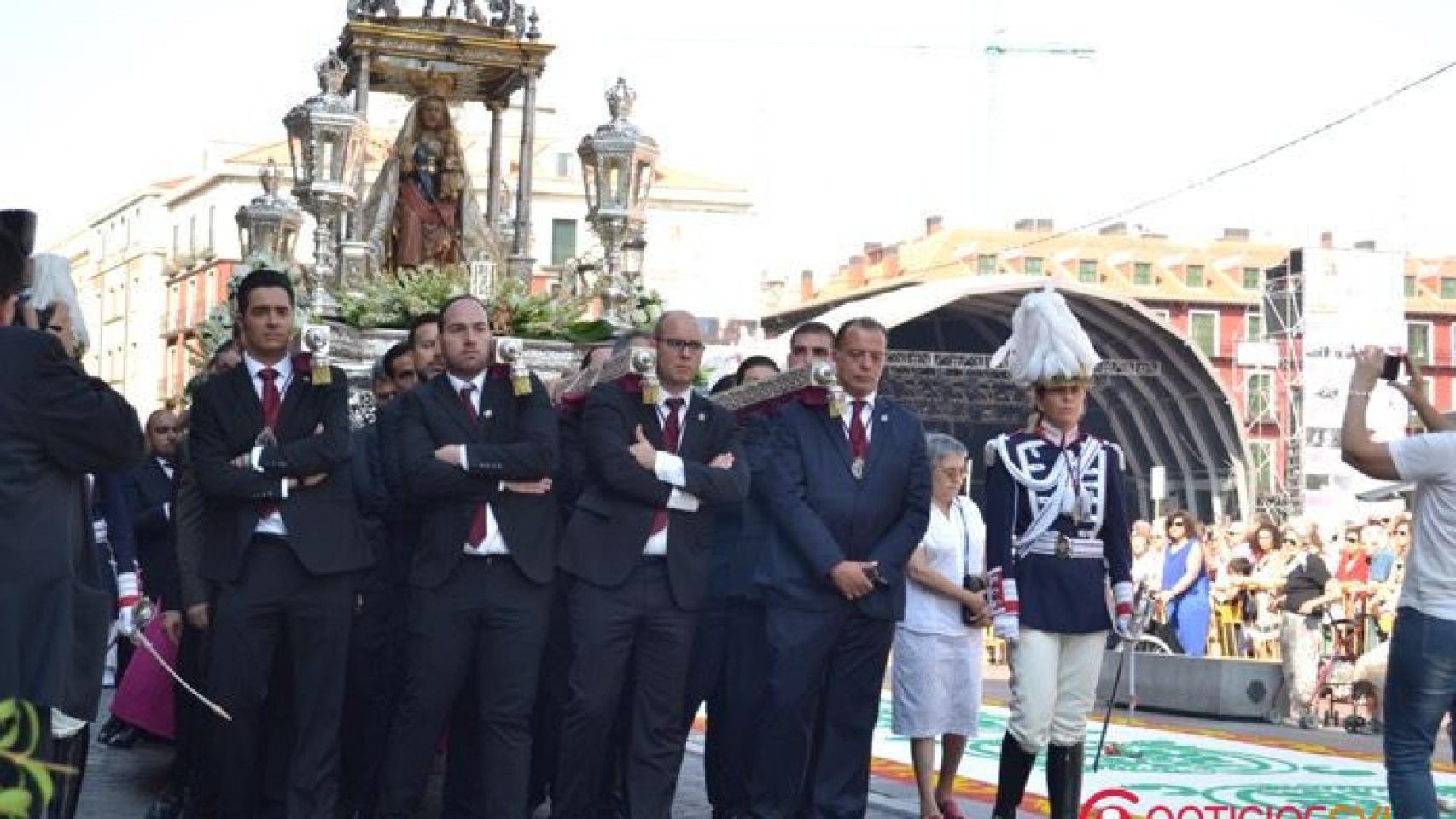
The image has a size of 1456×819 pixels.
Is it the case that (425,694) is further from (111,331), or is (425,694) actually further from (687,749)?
(111,331)

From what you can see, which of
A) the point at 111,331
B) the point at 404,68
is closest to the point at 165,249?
the point at 111,331

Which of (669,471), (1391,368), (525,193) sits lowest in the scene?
(669,471)

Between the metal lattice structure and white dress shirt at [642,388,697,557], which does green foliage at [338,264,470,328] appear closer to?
white dress shirt at [642,388,697,557]

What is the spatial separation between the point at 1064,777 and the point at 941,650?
5.14ft

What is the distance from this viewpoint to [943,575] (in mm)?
11727

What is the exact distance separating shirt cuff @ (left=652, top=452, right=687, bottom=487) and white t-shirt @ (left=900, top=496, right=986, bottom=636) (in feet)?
6.06

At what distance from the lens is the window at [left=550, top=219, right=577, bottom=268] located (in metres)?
96.9

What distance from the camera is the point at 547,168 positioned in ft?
333

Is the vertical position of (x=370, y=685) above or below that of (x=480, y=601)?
below

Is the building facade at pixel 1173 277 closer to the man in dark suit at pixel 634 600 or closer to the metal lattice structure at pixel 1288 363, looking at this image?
the metal lattice structure at pixel 1288 363

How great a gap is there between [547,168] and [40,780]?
3882 inches

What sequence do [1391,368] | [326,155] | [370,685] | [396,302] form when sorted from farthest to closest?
A: [326,155] → [396,302] → [370,685] → [1391,368]

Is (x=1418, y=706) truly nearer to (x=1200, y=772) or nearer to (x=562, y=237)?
(x=1200, y=772)

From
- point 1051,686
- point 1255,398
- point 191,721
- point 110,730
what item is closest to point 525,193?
point 110,730
